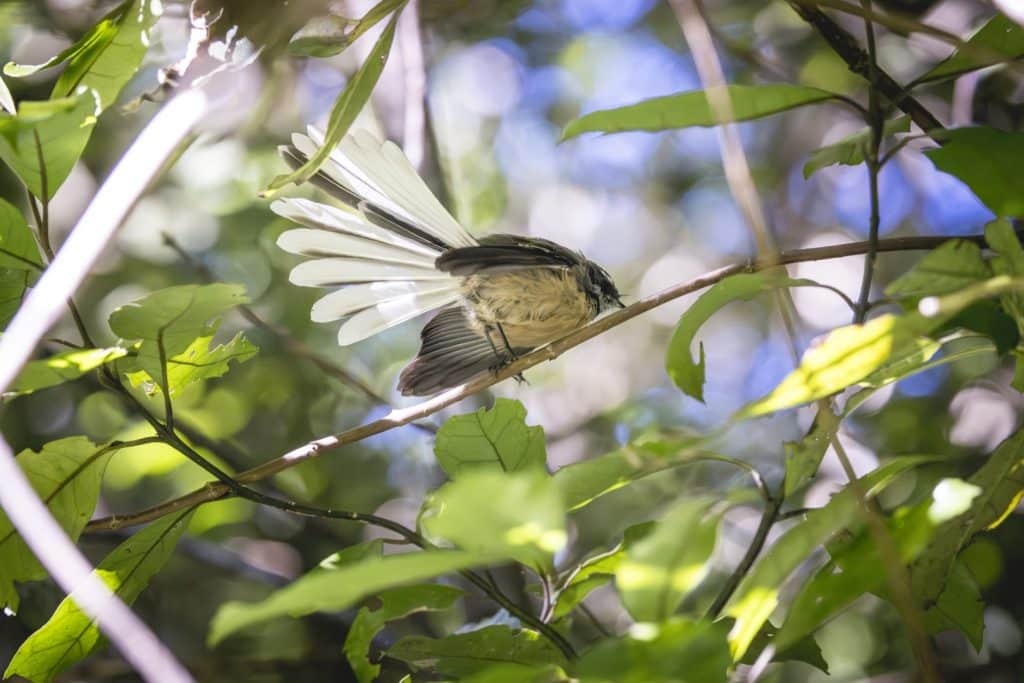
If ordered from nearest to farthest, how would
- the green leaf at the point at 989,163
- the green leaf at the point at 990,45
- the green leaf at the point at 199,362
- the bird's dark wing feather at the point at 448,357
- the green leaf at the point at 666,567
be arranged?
the green leaf at the point at 666,567, the green leaf at the point at 989,163, the green leaf at the point at 990,45, the green leaf at the point at 199,362, the bird's dark wing feather at the point at 448,357

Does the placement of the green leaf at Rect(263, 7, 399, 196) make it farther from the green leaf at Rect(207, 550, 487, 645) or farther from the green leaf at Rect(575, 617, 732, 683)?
the green leaf at Rect(575, 617, 732, 683)

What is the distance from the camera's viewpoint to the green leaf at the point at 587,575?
52.1 inches

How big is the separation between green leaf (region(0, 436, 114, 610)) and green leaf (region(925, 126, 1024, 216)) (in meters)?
1.22

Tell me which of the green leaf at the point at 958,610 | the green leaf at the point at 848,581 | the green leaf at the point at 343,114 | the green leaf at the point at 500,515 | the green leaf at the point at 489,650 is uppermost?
the green leaf at the point at 343,114

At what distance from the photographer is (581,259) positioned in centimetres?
277

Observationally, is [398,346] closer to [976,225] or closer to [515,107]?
[515,107]

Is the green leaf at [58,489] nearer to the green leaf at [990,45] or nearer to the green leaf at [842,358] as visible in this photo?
the green leaf at [842,358]

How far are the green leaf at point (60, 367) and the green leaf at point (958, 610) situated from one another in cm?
116

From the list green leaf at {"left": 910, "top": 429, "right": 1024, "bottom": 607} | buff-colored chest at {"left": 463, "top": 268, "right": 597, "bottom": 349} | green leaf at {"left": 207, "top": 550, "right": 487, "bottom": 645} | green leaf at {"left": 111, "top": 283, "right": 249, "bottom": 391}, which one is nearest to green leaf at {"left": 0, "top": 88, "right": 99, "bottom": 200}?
green leaf at {"left": 111, "top": 283, "right": 249, "bottom": 391}

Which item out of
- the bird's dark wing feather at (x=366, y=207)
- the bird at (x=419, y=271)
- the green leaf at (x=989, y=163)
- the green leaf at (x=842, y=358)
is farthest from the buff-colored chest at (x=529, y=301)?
the green leaf at (x=842, y=358)

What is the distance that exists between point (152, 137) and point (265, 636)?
2467 millimetres

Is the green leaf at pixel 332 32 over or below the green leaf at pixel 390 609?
over

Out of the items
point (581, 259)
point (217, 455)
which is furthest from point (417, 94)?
point (217, 455)

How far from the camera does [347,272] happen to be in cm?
215
